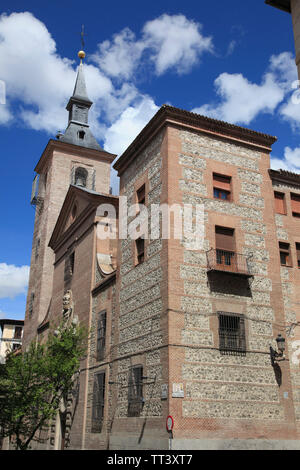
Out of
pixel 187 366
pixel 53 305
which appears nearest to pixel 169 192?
pixel 187 366

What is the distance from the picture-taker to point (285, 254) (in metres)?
20.7

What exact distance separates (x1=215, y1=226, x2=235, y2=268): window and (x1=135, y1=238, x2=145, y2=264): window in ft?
10.6

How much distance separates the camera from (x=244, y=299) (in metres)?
18.1

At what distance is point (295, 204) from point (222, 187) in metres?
4.13

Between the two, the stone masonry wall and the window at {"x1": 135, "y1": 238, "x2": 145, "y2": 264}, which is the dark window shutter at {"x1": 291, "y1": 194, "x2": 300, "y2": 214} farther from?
the window at {"x1": 135, "y1": 238, "x2": 145, "y2": 264}

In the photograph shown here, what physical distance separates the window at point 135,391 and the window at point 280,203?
9195mm

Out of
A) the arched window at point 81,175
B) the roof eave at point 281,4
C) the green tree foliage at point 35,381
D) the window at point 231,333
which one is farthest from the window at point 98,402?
the arched window at point 81,175

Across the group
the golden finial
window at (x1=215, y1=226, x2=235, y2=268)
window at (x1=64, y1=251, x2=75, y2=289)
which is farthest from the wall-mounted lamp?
the golden finial

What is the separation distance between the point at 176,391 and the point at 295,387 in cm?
537

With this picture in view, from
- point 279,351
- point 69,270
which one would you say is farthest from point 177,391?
point 69,270

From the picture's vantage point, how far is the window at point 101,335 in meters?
22.2

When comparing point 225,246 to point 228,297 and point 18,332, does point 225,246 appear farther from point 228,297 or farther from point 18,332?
point 18,332

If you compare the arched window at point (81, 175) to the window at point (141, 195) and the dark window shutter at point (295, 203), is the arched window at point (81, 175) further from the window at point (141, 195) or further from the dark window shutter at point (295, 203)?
the dark window shutter at point (295, 203)
